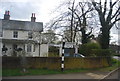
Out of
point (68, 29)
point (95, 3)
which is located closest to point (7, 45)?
point (68, 29)

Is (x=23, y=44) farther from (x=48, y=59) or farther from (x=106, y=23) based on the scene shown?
(x=48, y=59)

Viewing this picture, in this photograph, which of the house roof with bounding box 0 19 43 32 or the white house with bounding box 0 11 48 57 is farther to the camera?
the house roof with bounding box 0 19 43 32

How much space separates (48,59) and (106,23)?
1071 cm

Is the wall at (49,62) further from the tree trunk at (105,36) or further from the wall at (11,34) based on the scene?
the wall at (11,34)

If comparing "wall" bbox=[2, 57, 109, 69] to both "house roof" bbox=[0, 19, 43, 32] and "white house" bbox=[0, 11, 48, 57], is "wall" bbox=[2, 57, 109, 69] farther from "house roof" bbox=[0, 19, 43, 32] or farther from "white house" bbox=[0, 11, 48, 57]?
"house roof" bbox=[0, 19, 43, 32]

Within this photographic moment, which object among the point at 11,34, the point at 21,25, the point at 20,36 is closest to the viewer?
the point at 11,34

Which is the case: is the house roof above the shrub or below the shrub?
above

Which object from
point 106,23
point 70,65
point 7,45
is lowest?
point 70,65

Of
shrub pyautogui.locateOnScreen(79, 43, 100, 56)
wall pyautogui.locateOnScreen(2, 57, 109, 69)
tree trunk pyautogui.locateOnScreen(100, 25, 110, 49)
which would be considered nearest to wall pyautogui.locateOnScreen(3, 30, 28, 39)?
shrub pyautogui.locateOnScreen(79, 43, 100, 56)

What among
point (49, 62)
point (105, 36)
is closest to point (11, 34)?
point (105, 36)

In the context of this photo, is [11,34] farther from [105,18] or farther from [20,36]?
[105,18]

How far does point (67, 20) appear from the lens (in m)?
34.1

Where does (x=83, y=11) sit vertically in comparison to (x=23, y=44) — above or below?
above

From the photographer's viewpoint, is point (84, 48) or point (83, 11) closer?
point (84, 48)
